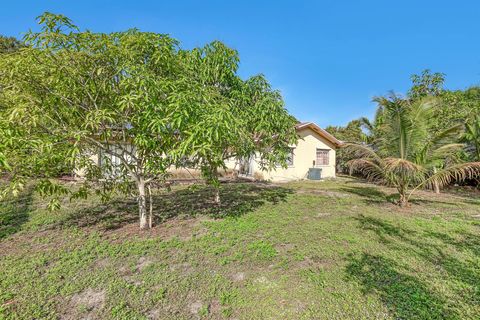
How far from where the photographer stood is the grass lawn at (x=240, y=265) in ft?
10.3

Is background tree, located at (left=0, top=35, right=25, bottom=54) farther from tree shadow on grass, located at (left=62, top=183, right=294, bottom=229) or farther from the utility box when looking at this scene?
the utility box

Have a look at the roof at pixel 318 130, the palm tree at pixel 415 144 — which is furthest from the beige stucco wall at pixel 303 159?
the palm tree at pixel 415 144

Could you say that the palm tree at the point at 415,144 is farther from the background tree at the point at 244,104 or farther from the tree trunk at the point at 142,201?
the tree trunk at the point at 142,201

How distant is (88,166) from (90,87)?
180 cm

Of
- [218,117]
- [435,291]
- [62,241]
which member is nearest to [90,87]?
[218,117]

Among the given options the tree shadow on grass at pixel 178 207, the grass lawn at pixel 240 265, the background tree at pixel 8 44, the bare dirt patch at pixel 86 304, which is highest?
the background tree at pixel 8 44

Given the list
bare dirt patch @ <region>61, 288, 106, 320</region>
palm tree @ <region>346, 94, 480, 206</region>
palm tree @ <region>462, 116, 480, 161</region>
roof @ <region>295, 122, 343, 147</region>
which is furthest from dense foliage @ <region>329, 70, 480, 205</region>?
roof @ <region>295, 122, 343, 147</region>

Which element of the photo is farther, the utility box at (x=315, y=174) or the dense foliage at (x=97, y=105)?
the utility box at (x=315, y=174)

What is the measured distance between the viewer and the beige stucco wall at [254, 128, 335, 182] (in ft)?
54.1

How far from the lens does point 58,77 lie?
4207 millimetres

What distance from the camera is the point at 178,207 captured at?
304 inches

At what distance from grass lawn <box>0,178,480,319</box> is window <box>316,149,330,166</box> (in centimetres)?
1102

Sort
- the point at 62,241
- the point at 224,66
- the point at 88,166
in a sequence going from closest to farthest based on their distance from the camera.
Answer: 1. the point at 62,241
2. the point at 88,166
3. the point at 224,66

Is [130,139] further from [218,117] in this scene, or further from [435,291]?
[435,291]
